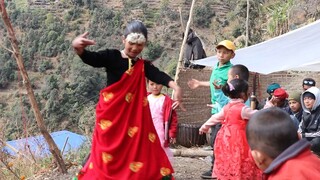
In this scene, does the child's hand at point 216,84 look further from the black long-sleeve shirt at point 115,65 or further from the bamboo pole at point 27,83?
the bamboo pole at point 27,83

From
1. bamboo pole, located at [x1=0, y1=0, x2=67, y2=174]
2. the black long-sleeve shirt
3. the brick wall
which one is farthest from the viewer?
the brick wall

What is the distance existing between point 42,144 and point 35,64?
30.0m

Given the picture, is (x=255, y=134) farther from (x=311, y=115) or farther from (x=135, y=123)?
(x=311, y=115)

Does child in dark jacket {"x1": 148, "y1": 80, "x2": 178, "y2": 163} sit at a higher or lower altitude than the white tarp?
lower

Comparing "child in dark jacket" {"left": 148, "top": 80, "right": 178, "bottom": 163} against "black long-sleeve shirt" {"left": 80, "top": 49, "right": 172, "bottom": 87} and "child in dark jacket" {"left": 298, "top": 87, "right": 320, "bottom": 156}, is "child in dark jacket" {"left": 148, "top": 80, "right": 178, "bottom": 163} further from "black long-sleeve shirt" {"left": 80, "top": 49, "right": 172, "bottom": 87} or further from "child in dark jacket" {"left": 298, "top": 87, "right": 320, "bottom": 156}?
"child in dark jacket" {"left": 298, "top": 87, "right": 320, "bottom": 156}

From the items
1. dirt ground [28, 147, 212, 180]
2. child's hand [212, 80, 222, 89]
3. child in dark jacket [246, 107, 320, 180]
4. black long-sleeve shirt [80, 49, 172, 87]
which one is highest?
black long-sleeve shirt [80, 49, 172, 87]

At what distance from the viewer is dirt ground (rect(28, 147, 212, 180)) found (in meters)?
→ 6.20

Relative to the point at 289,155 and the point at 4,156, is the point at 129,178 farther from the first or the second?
the point at 4,156

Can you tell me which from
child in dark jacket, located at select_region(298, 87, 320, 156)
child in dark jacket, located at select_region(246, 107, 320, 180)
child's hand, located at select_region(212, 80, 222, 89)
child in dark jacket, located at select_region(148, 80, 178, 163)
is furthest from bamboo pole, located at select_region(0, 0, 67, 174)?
child in dark jacket, located at select_region(246, 107, 320, 180)

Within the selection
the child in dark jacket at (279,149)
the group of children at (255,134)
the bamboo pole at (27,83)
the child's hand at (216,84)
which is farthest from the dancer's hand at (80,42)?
the bamboo pole at (27,83)

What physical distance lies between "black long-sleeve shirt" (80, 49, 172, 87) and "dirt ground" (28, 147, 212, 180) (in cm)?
224

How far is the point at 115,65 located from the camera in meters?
3.93

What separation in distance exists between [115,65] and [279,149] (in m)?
2.21

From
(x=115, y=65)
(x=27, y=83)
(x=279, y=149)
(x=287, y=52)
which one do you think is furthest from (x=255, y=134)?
(x=27, y=83)
